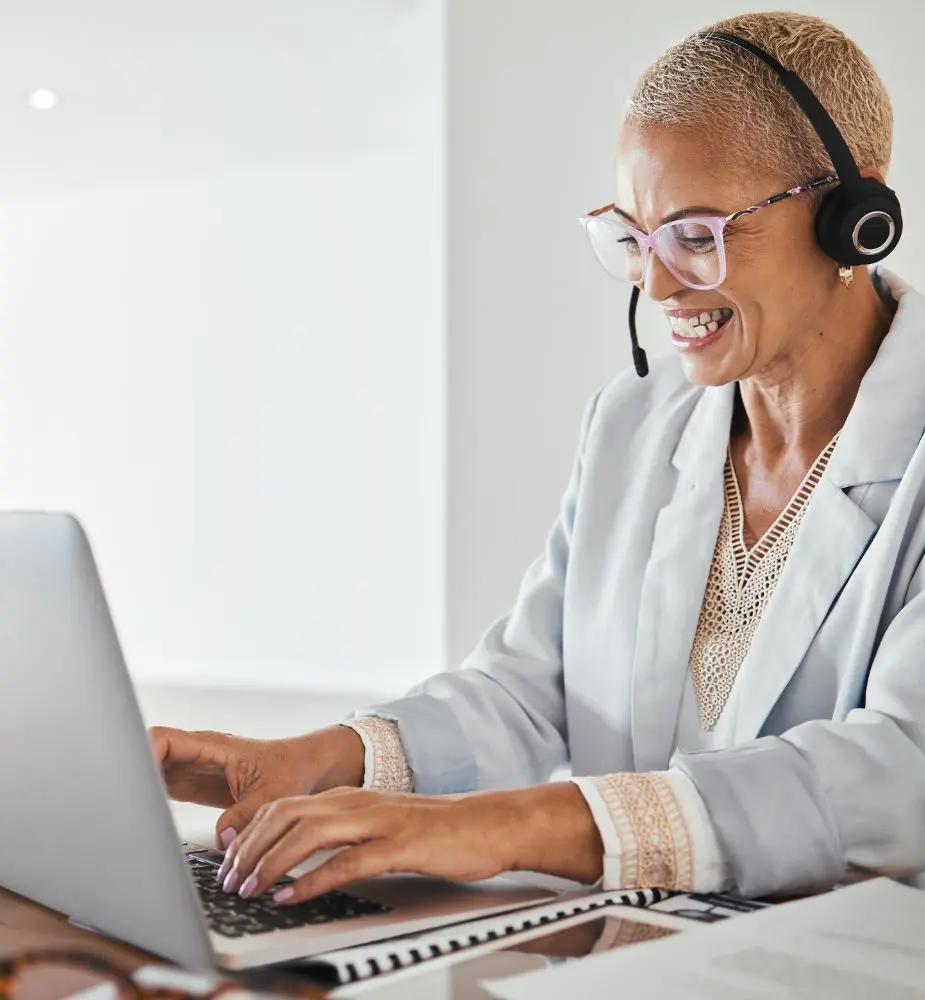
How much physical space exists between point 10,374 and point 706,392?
17.9 ft

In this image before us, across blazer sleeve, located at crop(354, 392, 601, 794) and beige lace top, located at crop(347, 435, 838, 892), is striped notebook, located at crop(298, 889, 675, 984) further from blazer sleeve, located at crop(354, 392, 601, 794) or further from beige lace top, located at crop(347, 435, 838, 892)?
blazer sleeve, located at crop(354, 392, 601, 794)

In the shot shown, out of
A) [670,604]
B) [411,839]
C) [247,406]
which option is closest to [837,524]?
[670,604]

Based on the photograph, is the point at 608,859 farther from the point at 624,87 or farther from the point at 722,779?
the point at 624,87

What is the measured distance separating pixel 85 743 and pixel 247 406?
16.6 ft

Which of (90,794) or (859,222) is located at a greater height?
(859,222)

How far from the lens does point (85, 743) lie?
0.64 meters

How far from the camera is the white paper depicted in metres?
0.60

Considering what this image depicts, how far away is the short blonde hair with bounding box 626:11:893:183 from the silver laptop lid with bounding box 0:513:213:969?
84 cm

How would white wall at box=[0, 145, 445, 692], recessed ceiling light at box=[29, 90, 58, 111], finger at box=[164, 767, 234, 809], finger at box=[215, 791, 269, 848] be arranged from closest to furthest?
finger at box=[215, 791, 269, 848], finger at box=[164, 767, 234, 809], recessed ceiling light at box=[29, 90, 58, 111], white wall at box=[0, 145, 445, 692]

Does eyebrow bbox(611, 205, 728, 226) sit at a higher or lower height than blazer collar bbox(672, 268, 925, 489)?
higher

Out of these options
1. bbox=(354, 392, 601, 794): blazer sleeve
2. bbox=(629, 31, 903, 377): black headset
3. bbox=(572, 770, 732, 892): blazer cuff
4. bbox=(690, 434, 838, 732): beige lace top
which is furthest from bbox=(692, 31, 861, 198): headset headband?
bbox=(572, 770, 732, 892): blazer cuff

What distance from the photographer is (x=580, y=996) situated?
588 mm

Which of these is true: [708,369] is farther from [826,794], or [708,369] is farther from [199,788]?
[199,788]

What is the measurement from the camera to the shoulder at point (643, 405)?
1.49 meters
